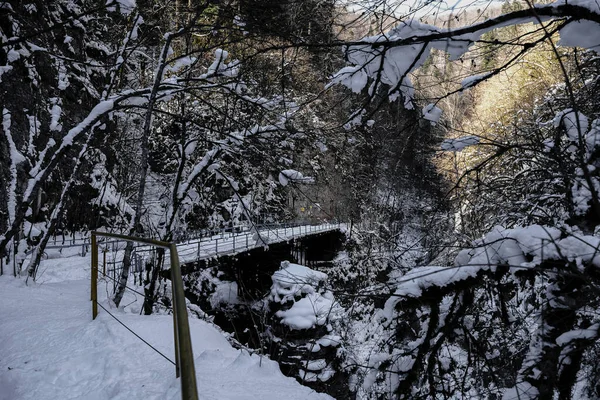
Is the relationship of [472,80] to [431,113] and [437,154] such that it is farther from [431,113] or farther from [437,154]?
[437,154]

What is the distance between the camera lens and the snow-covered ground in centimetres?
233

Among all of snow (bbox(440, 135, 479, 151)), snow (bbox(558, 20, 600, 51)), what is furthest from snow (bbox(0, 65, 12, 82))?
snow (bbox(558, 20, 600, 51))

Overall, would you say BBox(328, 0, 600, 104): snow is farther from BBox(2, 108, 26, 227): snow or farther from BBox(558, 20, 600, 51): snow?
BBox(2, 108, 26, 227): snow

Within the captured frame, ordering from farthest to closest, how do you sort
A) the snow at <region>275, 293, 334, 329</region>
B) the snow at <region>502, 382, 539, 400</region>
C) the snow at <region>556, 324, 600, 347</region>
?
the snow at <region>275, 293, 334, 329</region> < the snow at <region>502, 382, 539, 400</region> < the snow at <region>556, 324, 600, 347</region>

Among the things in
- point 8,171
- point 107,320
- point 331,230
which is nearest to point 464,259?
point 107,320

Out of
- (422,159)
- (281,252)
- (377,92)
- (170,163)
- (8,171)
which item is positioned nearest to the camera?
(377,92)

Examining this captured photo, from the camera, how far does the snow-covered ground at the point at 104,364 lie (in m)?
2.33

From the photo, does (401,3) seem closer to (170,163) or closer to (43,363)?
(43,363)

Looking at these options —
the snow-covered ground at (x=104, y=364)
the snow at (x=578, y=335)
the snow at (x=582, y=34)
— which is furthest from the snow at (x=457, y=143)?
the snow-covered ground at (x=104, y=364)

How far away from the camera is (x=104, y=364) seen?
2664 millimetres

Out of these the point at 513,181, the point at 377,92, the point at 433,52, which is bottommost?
the point at 513,181

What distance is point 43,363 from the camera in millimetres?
2680

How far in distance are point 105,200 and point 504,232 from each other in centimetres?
1329

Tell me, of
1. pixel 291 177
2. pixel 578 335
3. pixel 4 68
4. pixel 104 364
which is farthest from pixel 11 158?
pixel 578 335
